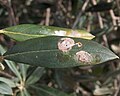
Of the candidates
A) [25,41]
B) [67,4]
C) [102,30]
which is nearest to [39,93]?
[25,41]

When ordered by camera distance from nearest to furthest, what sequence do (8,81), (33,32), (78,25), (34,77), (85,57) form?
1. (85,57)
2. (33,32)
3. (8,81)
4. (34,77)
5. (78,25)

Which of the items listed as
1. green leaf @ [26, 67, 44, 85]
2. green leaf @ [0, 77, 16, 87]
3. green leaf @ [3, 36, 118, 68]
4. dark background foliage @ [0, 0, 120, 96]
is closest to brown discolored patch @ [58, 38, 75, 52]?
green leaf @ [3, 36, 118, 68]

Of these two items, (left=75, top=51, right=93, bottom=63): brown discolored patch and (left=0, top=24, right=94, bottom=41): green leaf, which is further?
(left=0, top=24, right=94, bottom=41): green leaf

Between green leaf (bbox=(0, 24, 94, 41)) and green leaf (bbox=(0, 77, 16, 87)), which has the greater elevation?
green leaf (bbox=(0, 24, 94, 41))

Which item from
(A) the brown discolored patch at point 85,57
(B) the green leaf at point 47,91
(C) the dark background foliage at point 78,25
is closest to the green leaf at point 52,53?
(A) the brown discolored patch at point 85,57

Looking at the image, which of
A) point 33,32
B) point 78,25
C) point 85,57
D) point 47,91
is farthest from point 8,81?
point 78,25

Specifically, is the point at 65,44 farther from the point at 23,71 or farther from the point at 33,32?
the point at 23,71

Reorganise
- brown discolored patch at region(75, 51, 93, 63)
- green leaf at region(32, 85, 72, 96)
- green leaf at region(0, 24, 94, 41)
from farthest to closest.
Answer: green leaf at region(32, 85, 72, 96) → green leaf at region(0, 24, 94, 41) → brown discolored patch at region(75, 51, 93, 63)

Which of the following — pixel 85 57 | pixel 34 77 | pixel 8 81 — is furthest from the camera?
pixel 34 77

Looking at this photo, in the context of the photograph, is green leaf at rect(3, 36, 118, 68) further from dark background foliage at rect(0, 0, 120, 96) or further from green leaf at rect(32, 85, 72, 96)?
dark background foliage at rect(0, 0, 120, 96)
